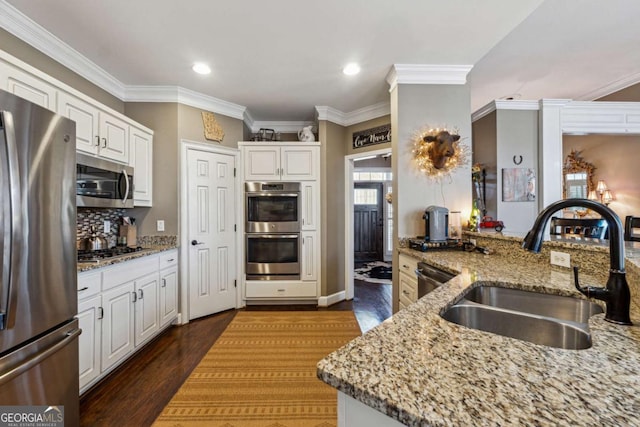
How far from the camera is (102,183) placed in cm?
225

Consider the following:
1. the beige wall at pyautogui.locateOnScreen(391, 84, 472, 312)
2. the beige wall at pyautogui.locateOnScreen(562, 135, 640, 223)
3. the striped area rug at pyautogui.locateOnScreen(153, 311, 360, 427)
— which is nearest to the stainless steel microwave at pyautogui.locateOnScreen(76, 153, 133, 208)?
the striped area rug at pyautogui.locateOnScreen(153, 311, 360, 427)

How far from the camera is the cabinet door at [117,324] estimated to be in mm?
1909

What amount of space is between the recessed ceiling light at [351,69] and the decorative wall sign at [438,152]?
85cm

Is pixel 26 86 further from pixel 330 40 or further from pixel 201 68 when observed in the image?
pixel 330 40

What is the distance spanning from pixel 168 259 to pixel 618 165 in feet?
20.4

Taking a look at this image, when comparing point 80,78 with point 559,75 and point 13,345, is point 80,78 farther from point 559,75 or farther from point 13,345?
point 559,75

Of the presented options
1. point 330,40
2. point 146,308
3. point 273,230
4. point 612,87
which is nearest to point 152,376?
point 146,308

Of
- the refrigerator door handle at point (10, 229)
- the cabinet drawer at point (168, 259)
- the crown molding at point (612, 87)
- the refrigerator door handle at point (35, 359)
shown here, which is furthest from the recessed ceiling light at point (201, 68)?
the crown molding at point (612, 87)

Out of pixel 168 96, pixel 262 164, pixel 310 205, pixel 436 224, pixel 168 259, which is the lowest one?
pixel 168 259

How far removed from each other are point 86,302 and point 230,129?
2414mm

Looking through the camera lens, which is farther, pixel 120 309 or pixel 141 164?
pixel 141 164

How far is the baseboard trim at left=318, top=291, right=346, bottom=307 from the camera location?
3.56 metres

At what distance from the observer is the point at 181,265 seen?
298 cm

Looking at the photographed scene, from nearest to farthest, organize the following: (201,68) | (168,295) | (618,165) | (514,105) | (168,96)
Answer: (201,68) → (168,295) → (168,96) → (514,105) → (618,165)
